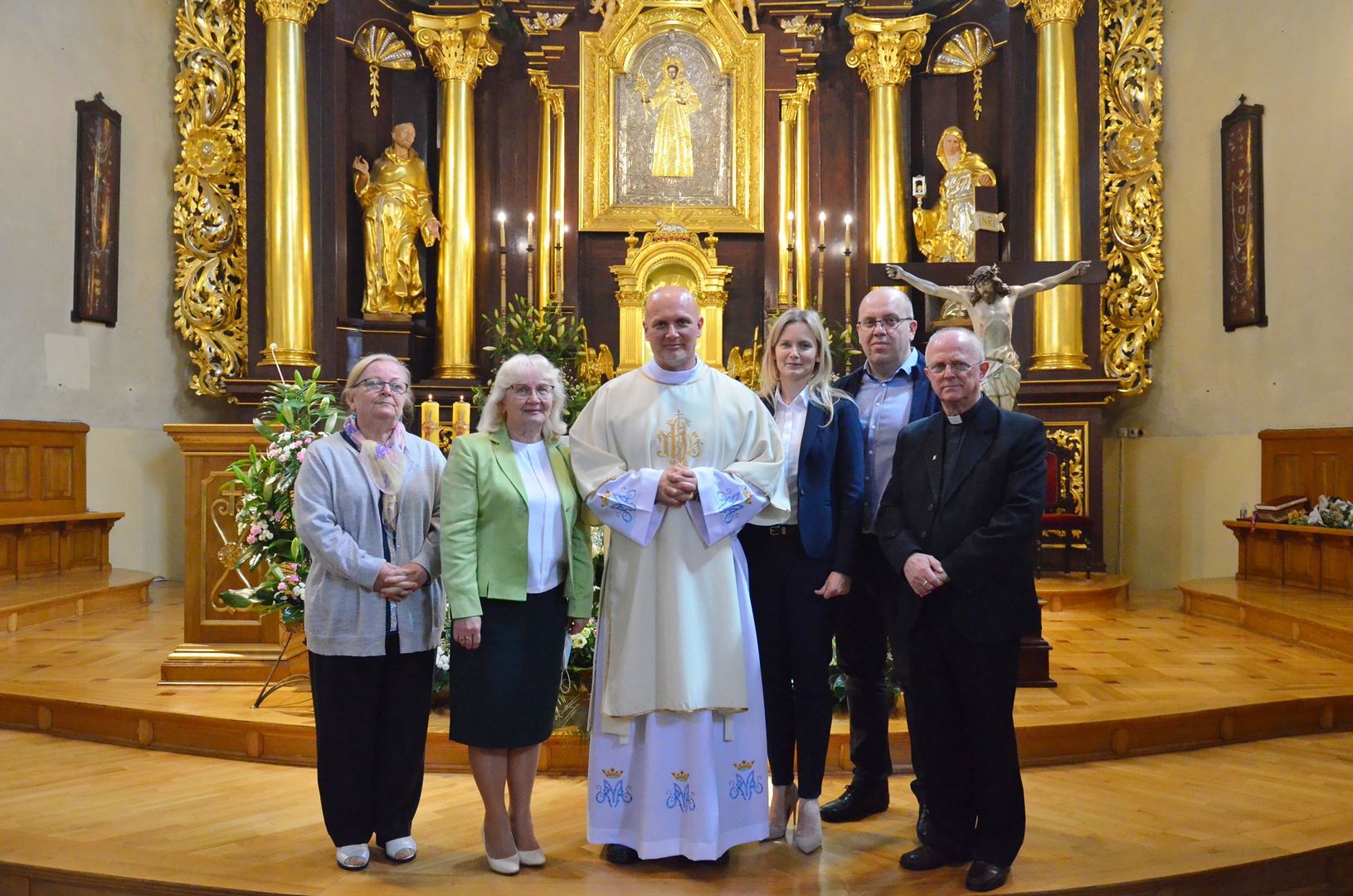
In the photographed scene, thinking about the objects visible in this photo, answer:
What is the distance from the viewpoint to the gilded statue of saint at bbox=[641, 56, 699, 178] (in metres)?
9.74

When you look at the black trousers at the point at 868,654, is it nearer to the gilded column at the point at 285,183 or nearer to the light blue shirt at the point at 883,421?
the light blue shirt at the point at 883,421

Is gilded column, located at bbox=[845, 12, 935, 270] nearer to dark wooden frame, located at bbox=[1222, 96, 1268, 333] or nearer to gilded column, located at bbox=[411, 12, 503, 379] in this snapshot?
dark wooden frame, located at bbox=[1222, 96, 1268, 333]

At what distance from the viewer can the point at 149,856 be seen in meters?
3.31

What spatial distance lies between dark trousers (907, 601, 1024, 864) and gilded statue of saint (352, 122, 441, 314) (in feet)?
23.9

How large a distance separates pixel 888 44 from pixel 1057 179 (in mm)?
1955

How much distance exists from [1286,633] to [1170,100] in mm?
4774

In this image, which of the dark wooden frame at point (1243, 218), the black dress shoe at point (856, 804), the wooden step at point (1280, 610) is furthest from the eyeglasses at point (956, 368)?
the dark wooden frame at point (1243, 218)

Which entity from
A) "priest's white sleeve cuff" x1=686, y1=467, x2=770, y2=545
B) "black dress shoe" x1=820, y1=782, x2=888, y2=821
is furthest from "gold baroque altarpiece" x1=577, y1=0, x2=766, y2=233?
"priest's white sleeve cuff" x1=686, y1=467, x2=770, y2=545

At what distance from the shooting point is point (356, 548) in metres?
3.13

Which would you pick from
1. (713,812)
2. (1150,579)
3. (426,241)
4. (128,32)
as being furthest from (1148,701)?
(128,32)

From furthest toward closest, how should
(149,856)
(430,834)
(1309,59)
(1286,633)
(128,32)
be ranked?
(128,32), (1309,59), (1286,633), (430,834), (149,856)

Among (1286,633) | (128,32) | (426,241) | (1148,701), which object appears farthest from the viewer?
(426,241)

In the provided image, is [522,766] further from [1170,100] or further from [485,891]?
→ [1170,100]

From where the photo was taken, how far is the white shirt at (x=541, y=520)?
310 centimetres
